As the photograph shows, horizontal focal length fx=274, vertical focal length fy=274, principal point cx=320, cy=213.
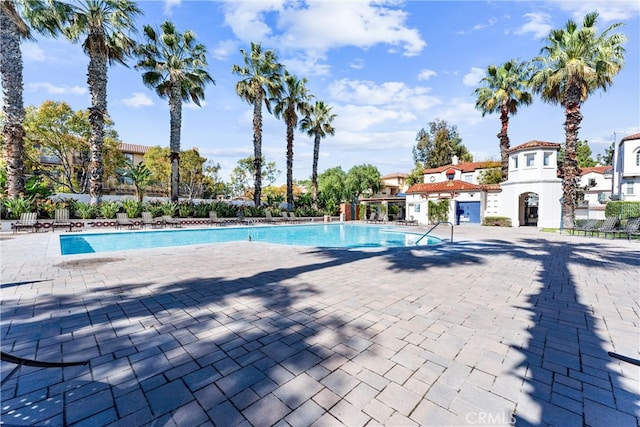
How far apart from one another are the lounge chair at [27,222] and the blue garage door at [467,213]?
3021cm

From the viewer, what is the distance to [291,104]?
87.5ft

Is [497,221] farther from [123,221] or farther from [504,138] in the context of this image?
[123,221]

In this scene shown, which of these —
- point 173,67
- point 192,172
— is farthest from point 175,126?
point 192,172

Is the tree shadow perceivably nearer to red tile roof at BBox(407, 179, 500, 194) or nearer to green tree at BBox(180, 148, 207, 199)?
red tile roof at BBox(407, 179, 500, 194)

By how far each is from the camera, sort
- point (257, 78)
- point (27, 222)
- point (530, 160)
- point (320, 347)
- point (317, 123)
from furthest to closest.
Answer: point (317, 123) < point (257, 78) < point (530, 160) < point (27, 222) < point (320, 347)

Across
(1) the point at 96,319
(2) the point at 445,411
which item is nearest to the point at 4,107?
(1) the point at 96,319

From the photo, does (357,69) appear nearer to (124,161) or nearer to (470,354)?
(470,354)

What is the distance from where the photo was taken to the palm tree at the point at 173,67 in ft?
64.7

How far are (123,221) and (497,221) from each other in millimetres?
28306

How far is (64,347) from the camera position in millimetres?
2883

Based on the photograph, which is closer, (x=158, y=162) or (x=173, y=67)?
(x=173, y=67)

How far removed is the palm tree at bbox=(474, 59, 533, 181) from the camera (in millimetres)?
24312

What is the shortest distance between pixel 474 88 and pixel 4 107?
34716 millimetres

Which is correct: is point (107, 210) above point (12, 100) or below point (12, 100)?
below
